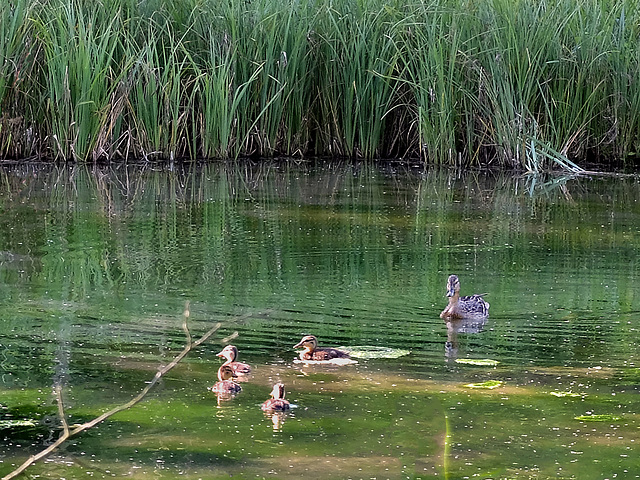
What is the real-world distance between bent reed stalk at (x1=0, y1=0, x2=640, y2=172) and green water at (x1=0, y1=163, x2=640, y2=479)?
6.18 feet

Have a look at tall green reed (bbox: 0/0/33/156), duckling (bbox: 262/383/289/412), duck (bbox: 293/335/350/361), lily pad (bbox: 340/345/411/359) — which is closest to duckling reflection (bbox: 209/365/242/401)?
duckling (bbox: 262/383/289/412)

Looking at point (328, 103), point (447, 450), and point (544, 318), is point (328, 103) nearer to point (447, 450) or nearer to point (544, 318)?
point (544, 318)

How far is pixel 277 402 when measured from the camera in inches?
201

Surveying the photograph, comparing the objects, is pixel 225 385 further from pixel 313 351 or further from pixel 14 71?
pixel 14 71

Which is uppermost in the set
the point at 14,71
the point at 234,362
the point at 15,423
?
the point at 14,71

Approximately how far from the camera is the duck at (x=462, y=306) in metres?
6.80

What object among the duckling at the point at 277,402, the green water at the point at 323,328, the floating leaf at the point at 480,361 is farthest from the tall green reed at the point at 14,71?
the duckling at the point at 277,402

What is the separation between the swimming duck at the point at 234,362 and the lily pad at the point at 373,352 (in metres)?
0.59

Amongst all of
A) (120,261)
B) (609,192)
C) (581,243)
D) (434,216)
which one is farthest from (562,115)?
(120,261)

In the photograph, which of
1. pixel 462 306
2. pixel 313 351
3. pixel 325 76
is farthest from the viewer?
pixel 325 76

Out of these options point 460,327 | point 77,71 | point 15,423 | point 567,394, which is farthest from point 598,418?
point 77,71

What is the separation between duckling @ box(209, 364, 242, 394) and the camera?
541 centimetres

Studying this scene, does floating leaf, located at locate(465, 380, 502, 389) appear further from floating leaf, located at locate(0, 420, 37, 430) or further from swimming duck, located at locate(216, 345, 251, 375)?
floating leaf, located at locate(0, 420, 37, 430)

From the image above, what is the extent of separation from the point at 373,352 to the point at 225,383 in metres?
0.93
